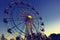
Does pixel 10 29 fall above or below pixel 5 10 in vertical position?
below

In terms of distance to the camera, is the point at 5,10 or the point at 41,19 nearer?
the point at 5,10

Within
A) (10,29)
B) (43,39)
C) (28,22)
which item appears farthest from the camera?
(43,39)

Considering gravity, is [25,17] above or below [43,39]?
below

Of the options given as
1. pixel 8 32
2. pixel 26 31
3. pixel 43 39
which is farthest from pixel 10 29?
pixel 43 39

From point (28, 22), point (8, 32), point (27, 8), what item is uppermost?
point (27, 8)

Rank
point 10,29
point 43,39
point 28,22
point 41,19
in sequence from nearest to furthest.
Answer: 1. point 10,29
2. point 28,22
3. point 41,19
4. point 43,39

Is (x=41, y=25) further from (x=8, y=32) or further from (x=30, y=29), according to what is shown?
(x=8, y=32)

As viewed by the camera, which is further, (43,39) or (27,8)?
(43,39)

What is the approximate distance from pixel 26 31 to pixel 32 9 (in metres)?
7.06

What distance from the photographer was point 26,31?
51.8 metres

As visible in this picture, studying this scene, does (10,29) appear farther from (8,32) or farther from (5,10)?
(5,10)

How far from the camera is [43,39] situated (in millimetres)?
92625

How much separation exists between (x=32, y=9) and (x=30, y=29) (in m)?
5.84

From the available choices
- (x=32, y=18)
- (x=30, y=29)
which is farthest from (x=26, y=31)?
(x=32, y=18)
